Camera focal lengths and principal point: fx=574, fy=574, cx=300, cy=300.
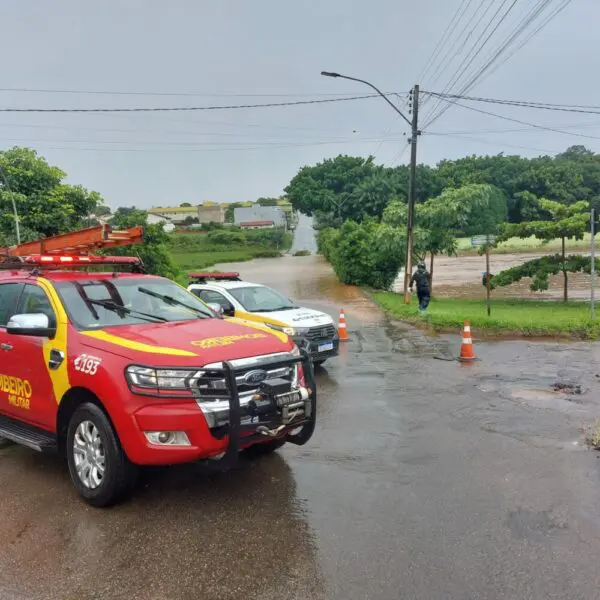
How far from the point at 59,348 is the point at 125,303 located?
841mm

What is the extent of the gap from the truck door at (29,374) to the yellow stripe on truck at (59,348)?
4cm

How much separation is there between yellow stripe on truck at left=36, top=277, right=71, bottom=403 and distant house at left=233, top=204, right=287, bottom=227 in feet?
375

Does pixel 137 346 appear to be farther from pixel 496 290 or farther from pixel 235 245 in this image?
pixel 235 245

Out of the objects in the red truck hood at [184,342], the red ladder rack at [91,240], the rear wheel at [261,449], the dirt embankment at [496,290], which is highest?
the red ladder rack at [91,240]

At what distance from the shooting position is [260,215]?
12206 cm

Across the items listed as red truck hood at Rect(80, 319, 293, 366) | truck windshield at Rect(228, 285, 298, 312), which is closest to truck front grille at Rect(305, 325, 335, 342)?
truck windshield at Rect(228, 285, 298, 312)

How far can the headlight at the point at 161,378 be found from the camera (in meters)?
4.09

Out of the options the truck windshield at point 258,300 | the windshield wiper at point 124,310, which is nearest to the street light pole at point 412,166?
the truck windshield at point 258,300

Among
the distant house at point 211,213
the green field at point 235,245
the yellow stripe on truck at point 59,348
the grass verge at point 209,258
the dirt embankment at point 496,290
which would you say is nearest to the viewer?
the yellow stripe on truck at point 59,348

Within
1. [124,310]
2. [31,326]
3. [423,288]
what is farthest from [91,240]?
[423,288]

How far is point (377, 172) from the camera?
71.4m

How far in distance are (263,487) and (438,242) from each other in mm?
18816

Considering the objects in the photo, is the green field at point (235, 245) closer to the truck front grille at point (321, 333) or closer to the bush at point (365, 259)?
the bush at point (365, 259)

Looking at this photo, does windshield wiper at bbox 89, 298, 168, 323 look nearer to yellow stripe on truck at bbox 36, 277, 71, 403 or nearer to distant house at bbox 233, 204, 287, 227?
yellow stripe on truck at bbox 36, 277, 71, 403
